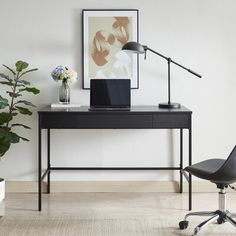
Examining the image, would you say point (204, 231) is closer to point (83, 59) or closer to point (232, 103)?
point (232, 103)

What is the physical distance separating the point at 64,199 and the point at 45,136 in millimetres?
612

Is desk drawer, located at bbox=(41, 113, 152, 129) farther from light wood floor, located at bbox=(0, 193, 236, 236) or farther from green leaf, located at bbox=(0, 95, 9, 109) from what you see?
light wood floor, located at bbox=(0, 193, 236, 236)

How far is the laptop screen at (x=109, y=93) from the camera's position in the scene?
160 inches

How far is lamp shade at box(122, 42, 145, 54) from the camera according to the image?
3902mm

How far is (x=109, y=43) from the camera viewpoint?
426 cm

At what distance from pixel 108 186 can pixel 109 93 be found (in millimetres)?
884

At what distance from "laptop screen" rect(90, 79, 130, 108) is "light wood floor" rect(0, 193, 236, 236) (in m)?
0.82

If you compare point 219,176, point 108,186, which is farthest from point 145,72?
point 219,176

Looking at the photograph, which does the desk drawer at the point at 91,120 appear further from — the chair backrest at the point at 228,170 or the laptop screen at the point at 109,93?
the chair backrest at the point at 228,170

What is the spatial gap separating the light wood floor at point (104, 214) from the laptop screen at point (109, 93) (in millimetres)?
823

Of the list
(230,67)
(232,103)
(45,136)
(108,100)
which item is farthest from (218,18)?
(45,136)

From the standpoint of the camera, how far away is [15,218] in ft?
11.8

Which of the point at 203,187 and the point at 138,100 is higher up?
the point at 138,100

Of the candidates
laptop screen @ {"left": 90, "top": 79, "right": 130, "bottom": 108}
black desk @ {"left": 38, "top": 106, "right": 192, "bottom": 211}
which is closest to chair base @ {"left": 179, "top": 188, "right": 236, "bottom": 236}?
black desk @ {"left": 38, "top": 106, "right": 192, "bottom": 211}
